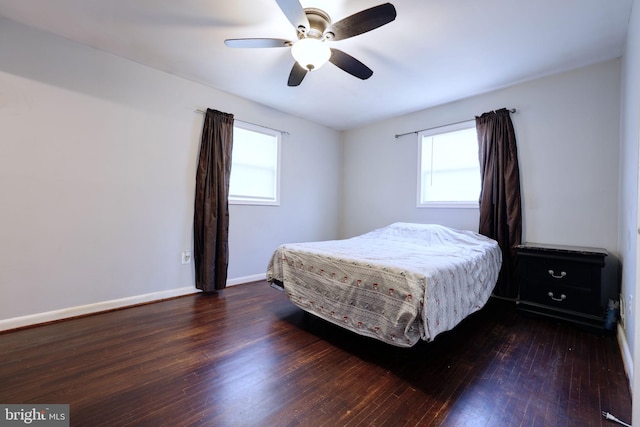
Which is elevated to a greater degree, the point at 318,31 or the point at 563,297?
the point at 318,31

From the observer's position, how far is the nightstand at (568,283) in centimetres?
227

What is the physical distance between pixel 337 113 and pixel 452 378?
361cm

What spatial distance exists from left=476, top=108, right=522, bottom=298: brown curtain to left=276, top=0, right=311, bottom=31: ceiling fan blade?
256cm

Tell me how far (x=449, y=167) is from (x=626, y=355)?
2487 millimetres

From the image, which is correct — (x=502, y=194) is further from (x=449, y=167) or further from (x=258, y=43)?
(x=258, y=43)

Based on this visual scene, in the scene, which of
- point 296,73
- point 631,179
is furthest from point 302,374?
point 631,179

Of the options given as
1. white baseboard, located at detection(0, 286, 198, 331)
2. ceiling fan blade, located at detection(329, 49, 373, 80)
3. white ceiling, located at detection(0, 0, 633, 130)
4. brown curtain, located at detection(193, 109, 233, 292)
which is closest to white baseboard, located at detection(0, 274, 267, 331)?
white baseboard, located at detection(0, 286, 198, 331)

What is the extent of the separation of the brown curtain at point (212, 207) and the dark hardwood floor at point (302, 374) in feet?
2.67

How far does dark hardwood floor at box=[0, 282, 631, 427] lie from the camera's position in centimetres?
136

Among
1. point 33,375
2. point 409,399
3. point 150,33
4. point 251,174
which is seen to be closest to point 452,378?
point 409,399

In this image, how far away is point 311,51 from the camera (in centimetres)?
194

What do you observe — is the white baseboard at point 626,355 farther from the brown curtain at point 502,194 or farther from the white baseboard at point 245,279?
the white baseboard at point 245,279

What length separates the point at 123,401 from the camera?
143cm

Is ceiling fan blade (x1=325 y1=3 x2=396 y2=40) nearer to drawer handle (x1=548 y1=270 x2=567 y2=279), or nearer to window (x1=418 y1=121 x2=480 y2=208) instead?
window (x1=418 y1=121 x2=480 y2=208)
